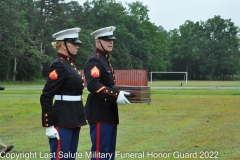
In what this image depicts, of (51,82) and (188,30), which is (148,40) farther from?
(51,82)

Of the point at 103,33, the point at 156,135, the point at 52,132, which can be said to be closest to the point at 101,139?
the point at 52,132

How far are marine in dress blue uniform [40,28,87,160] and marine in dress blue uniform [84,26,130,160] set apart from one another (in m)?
0.41

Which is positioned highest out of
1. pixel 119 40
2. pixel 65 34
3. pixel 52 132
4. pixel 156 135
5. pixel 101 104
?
pixel 119 40

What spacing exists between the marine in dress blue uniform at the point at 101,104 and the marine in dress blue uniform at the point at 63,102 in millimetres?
414

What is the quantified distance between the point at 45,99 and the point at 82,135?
5.86 metres

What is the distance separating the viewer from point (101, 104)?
6.34 m

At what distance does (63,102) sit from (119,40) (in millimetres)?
93118

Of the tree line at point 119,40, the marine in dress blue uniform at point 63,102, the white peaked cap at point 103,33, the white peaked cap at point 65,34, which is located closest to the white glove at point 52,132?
the marine in dress blue uniform at point 63,102

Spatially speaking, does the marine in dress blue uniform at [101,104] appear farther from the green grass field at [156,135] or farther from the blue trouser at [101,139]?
the green grass field at [156,135]

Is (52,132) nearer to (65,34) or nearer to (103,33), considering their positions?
(65,34)

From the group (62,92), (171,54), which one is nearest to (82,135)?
(62,92)

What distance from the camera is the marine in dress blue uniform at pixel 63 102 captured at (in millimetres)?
5547

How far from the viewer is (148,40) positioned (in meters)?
112

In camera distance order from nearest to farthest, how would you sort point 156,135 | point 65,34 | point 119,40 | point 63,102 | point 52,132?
point 52,132
point 63,102
point 65,34
point 156,135
point 119,40
